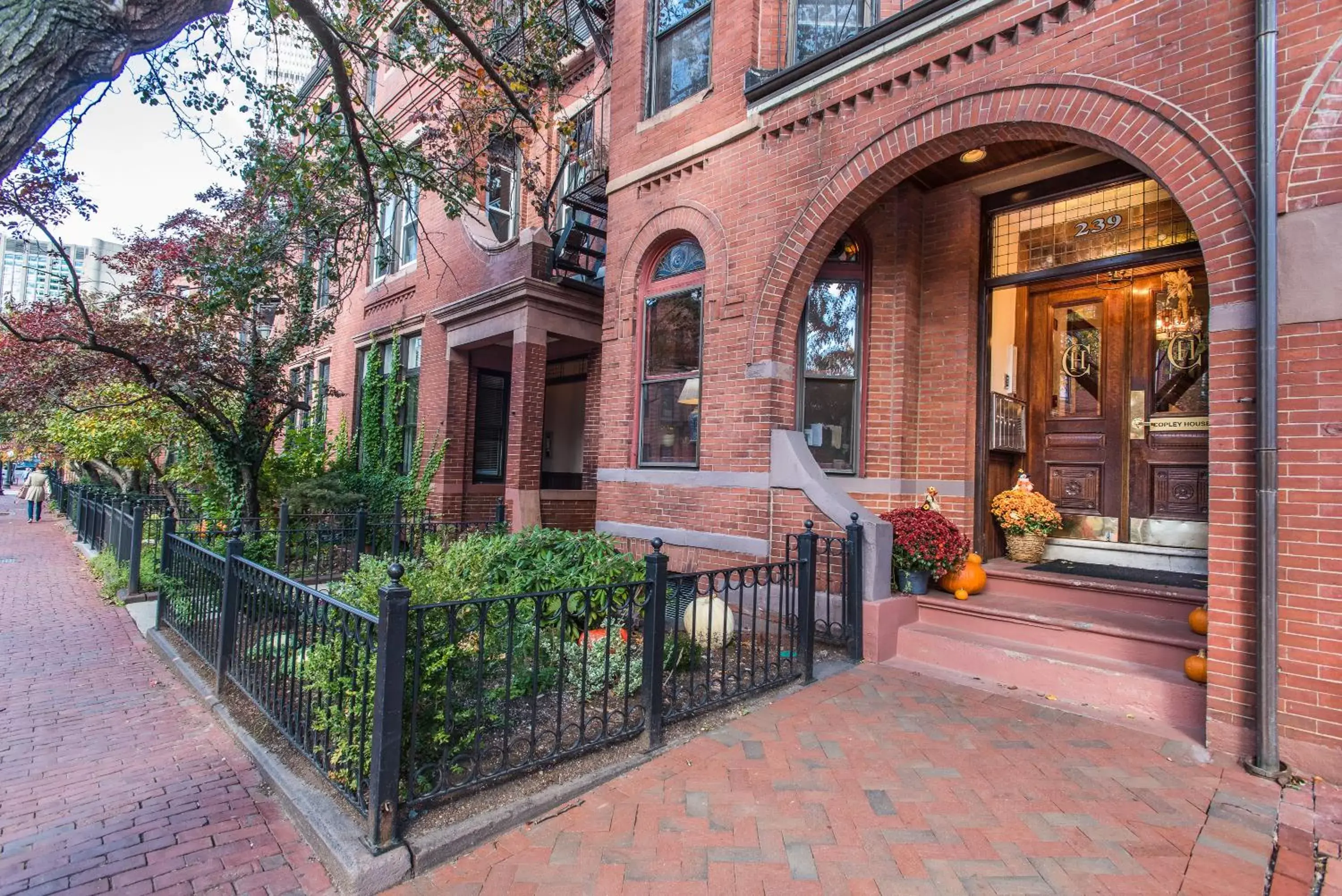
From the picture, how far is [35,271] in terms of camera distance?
923cm

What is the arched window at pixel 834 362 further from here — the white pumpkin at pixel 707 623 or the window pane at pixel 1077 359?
the white pumpkin at pixel 707 623

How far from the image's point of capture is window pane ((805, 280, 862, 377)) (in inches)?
265

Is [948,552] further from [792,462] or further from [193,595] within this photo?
[193,595]

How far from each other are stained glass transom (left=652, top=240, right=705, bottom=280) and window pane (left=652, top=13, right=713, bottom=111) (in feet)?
5.80

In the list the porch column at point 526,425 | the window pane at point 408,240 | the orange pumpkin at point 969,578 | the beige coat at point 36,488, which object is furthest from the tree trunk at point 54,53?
the beige coat at point 36,488

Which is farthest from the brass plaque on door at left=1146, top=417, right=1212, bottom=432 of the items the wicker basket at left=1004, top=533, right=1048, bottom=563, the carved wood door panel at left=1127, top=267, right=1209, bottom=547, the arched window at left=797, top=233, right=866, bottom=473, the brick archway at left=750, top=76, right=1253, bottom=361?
the arched window at left=797, top=233, right=866, bottom=473

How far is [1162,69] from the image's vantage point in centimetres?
414

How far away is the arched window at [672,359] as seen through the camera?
7152mm

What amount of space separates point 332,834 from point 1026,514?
602 centimetres

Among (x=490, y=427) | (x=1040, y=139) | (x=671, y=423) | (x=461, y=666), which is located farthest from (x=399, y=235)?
(x=461, y=666)

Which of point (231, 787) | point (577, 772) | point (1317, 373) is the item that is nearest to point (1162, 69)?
point (1317, 373)

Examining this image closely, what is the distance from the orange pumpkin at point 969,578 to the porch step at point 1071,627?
9 cm

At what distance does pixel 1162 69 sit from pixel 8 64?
18.9 feet

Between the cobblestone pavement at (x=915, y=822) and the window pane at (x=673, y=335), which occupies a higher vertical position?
the window pane at (x=673, y=335)
